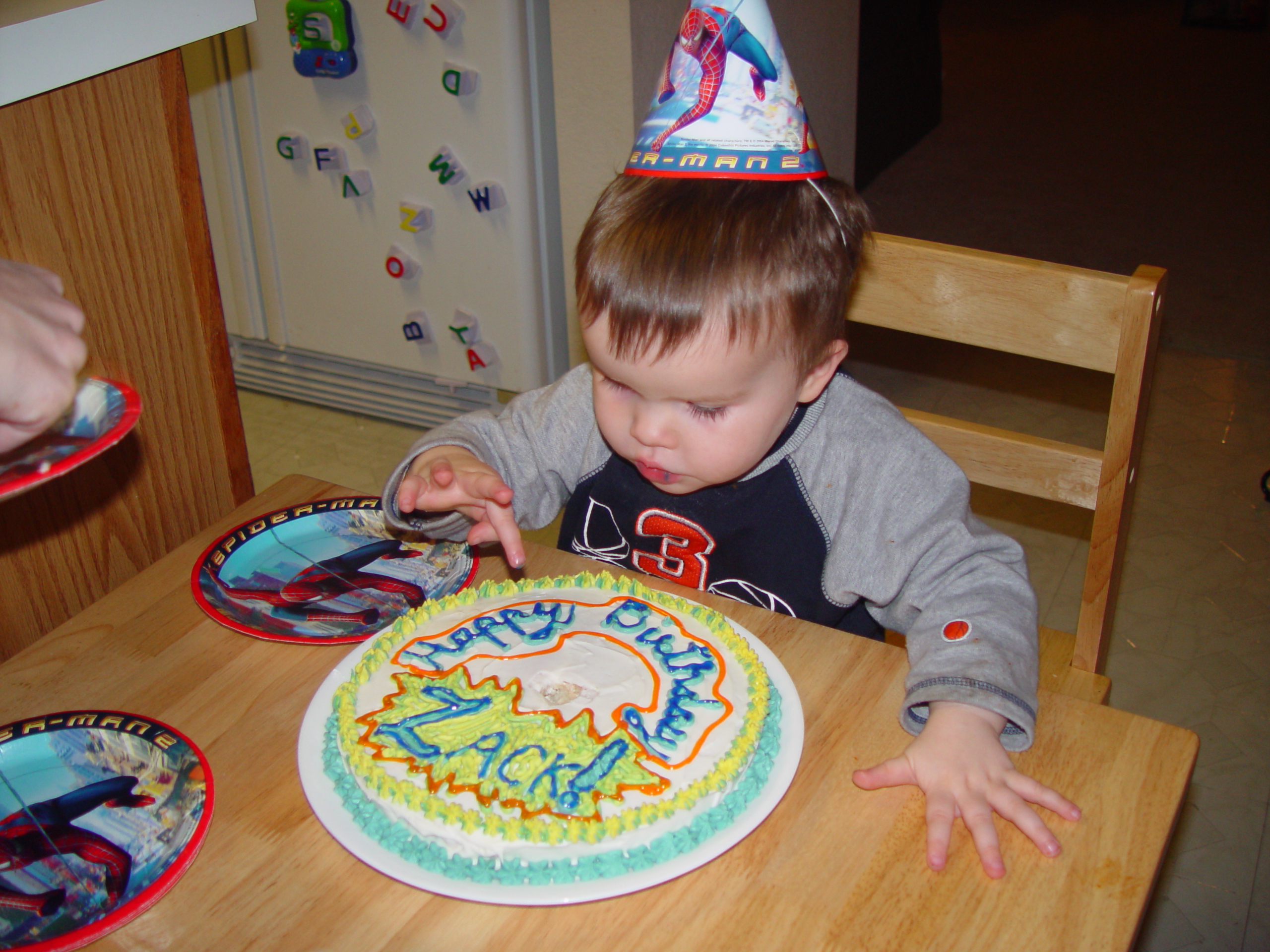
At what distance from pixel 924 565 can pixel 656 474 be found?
23 cm

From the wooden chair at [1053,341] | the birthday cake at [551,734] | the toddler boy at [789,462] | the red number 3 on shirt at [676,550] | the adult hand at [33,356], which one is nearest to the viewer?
the adult hand at [33,356]

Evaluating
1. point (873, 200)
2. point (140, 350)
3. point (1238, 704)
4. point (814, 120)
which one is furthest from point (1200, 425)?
point (140, 350)

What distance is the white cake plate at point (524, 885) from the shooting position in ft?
2.02

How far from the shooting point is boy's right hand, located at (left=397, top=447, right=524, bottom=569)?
0.88 m

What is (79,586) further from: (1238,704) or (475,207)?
(1238,704)

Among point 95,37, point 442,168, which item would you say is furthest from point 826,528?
point 442,168

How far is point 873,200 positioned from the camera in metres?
3.82

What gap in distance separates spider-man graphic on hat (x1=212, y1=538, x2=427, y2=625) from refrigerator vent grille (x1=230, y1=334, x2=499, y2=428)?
5.24 feet

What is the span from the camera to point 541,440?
1125mm

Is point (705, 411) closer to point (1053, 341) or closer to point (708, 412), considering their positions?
point (708, 412)

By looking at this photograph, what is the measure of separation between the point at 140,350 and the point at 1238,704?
1692 millimetres

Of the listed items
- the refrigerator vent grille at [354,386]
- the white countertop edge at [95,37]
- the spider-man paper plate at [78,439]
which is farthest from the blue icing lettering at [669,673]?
the refrigerator vent grille at [354,386]

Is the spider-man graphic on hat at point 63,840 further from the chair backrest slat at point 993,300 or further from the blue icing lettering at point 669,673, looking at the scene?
the chair backrest slat at point 993,300

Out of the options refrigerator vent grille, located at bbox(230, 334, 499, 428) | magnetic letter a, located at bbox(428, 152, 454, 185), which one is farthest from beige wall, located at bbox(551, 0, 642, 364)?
refrigerator vent grille, located at bbox(230, 334, 499, 428)
